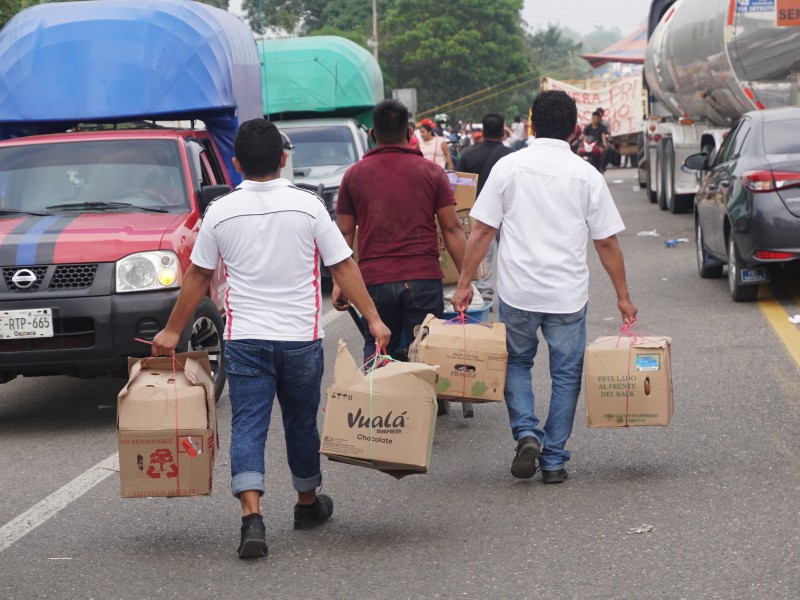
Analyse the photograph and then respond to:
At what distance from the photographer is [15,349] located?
778cm

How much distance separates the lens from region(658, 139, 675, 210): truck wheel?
72.2 feet

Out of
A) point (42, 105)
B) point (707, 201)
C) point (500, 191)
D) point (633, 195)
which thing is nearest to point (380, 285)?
point (500, 191)

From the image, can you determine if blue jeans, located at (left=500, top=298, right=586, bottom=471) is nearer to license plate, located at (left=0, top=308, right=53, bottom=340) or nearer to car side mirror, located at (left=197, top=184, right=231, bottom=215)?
car side mirror, located at (left=197, top=184, right=231, bottom=215)

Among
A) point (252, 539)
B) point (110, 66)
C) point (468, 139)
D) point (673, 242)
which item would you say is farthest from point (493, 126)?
point (468, 139)

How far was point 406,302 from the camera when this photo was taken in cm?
676

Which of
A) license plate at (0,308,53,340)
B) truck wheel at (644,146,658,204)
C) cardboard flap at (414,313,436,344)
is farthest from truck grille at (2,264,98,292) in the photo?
truck wheel at (644,146,658,204)

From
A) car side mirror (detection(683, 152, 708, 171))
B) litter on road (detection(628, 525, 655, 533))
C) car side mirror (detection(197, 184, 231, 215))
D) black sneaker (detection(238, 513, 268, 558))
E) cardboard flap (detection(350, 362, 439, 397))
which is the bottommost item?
litter on road (detection(628, 525, 655, 533))

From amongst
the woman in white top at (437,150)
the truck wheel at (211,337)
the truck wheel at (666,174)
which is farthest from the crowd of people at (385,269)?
the truck wheel at (666,174)

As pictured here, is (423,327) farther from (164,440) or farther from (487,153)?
(487,153)

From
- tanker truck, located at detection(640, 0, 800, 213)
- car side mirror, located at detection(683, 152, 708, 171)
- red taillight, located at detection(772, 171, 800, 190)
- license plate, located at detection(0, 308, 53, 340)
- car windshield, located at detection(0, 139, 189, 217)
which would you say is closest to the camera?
license plate, located at detection(0, 308, 53, 340)

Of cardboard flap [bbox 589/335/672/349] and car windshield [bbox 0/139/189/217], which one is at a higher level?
car windshield [bbox 0/139/189/217]

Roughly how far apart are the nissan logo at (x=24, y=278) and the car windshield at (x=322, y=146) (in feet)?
27.8

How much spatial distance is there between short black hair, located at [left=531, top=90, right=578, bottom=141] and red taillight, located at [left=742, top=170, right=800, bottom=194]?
16.8ft

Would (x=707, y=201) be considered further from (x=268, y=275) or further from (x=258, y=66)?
(x=268, y=275)
